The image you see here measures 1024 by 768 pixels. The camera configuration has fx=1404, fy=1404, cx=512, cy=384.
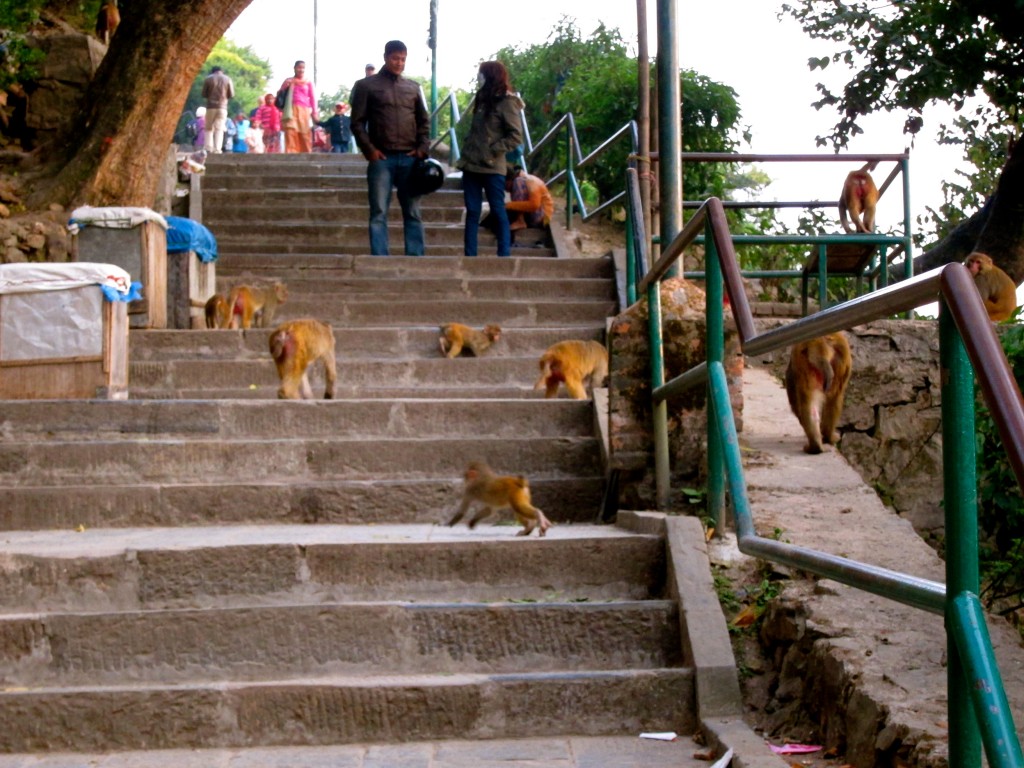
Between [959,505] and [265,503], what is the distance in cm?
420

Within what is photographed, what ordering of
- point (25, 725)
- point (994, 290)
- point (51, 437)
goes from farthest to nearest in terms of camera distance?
point (994, 290)
point (51, 437)
point (25, 725)

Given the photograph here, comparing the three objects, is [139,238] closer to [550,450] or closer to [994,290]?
[550,450]

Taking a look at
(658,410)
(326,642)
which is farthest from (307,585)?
(658,410)

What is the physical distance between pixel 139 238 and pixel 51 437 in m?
2.73

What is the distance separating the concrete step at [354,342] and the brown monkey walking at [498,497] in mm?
3097

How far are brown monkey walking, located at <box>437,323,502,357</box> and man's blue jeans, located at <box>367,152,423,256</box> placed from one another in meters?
2.90

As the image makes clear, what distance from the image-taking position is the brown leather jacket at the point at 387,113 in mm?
12266

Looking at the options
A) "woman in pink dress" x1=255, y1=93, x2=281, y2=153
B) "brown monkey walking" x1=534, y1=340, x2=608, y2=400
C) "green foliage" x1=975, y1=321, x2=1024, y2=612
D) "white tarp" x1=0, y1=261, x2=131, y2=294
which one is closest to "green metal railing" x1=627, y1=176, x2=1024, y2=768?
"green foliage" x1=975, y1=321, x2=1024, y2=612

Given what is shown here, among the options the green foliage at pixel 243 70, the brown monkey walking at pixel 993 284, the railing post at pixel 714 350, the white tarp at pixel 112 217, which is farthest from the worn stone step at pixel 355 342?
the green foliage at pixel 243 70

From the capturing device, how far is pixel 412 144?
1234 cm

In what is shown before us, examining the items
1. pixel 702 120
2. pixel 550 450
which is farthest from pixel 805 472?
pixel 702 120

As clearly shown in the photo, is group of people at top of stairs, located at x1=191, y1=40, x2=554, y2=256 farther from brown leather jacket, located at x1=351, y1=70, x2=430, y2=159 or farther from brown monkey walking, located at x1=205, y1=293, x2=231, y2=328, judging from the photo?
brown monkey walking, located at x1=205, y1=293, x2=231, y2=328

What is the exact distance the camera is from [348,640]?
4887 mm

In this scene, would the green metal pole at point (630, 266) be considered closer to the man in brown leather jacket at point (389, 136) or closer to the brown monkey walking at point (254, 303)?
the brown monkey walking at point (254, 303)
